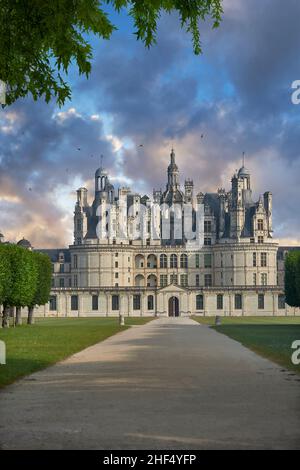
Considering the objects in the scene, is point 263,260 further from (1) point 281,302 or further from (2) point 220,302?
(2) point 220,302

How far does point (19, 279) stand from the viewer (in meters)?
57.1

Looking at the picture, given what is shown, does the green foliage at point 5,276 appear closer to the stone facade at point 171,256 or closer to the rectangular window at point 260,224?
the stone facade at point 171,256

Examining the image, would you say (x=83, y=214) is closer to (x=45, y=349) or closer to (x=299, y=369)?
(x=45, y=349)

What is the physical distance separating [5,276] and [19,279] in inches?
171

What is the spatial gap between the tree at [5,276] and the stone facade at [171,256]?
51.6 m

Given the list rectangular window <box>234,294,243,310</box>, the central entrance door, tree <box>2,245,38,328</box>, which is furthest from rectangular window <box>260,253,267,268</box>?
tree <box>2,245,38,328</box>

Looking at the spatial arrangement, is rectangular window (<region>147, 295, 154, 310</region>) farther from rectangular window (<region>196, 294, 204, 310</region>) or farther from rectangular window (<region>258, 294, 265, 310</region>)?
rectangular window (<region>258, 294, 265, 310</region>)

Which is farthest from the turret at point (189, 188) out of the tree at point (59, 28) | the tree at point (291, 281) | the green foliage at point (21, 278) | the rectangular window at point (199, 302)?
the tree at point (59, 28)

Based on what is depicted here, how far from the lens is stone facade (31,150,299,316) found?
10731cm

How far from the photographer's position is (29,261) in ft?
197

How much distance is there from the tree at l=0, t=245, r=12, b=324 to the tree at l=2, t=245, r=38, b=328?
63cm

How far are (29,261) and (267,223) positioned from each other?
58.8 meters

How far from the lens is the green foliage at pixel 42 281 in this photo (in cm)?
A: 6631
